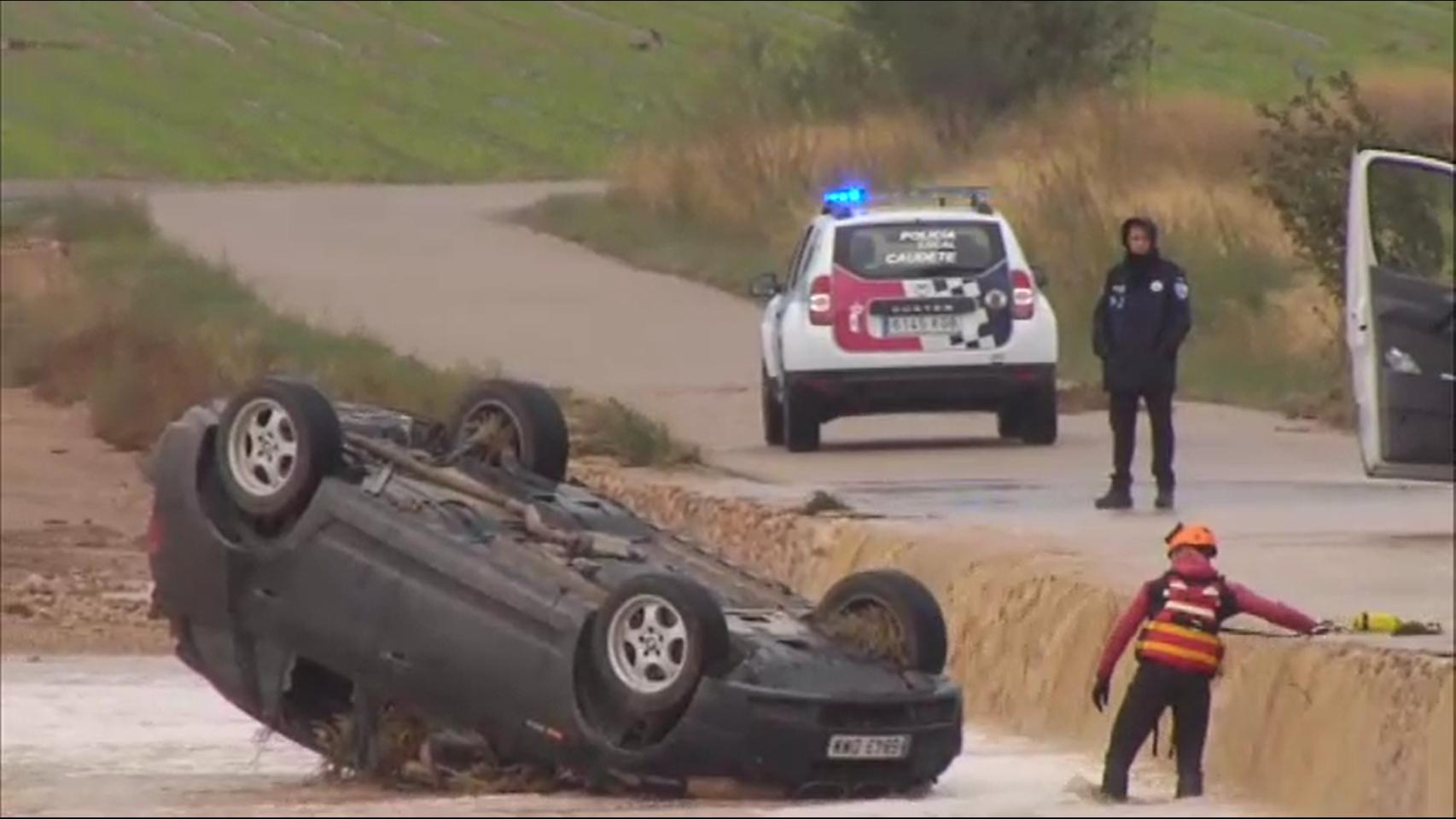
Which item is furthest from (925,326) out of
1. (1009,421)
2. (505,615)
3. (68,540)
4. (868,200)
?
(505,615)

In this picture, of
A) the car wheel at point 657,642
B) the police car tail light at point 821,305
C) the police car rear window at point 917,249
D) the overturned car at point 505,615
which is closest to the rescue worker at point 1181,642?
the overturned car at point 505,615

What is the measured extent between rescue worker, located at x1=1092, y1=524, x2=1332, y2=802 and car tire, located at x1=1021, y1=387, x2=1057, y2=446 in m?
11.7

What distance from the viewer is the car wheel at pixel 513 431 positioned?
1556cm

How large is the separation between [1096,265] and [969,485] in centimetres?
1484

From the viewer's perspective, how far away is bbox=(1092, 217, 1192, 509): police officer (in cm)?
1950

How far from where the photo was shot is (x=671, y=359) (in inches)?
1303

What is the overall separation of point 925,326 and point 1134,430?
187 inches

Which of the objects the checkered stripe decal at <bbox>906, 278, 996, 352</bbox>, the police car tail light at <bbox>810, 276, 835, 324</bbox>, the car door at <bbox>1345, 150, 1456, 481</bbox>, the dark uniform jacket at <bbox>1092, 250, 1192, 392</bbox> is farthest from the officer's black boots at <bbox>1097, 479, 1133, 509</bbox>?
the police car tail light at <bbox>810, 276, 835, 324</bbox>

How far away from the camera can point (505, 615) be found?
1390 centimetres

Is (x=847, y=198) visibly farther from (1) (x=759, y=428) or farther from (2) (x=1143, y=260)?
(2) (x=1143, y=260)

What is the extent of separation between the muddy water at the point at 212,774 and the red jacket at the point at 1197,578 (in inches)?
20.2

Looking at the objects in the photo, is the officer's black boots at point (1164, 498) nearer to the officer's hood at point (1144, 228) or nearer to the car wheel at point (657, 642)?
the officer's hood at point (1144, 228)

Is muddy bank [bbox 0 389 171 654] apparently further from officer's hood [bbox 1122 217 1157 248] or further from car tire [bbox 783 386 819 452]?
officer's hood [bbox 1122 217 1157 248]

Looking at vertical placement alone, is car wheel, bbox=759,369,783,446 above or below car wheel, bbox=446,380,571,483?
below
